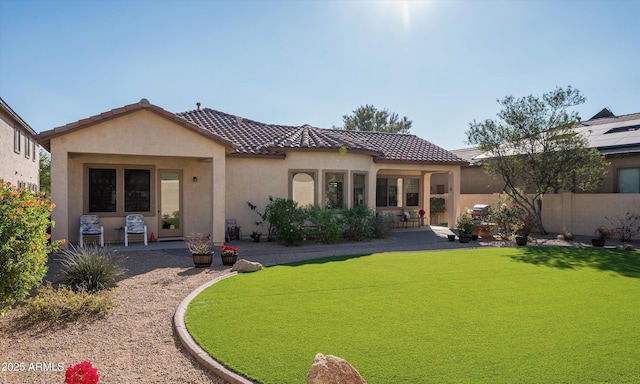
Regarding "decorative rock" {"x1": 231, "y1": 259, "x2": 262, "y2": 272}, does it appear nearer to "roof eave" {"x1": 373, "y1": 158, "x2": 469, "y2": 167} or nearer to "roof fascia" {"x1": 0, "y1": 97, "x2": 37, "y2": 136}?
"roof eave" {"x1": 373, "y1": 158, "x2": 469, "y2": 167}

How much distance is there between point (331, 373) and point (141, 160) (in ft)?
47.9

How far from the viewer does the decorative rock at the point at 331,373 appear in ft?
13.1

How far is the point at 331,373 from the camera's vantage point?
404cm

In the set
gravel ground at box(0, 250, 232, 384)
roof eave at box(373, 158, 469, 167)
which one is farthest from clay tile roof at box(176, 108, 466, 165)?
gravel ground at box(0, 250, 232, 384)

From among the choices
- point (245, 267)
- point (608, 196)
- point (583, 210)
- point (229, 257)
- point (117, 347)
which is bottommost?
point (117, 347)

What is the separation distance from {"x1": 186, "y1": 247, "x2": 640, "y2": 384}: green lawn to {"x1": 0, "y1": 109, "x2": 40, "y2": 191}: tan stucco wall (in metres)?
13.6

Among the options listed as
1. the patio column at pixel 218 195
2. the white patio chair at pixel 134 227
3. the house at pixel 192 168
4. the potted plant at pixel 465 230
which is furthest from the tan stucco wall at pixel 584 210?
the white patio chair at pixel 134 227

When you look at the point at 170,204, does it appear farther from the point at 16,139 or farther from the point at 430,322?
the point at 430,322

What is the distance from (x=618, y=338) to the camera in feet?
20.0

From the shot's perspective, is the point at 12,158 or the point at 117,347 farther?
the point at 12,158

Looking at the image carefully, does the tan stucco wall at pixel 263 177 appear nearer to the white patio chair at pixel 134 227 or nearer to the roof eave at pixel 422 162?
the roof eave at pixel 422 162

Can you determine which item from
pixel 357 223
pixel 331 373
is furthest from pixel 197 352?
pixel 357 223

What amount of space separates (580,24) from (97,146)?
1639 centimetres

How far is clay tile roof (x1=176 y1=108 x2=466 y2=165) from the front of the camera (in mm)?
18250
